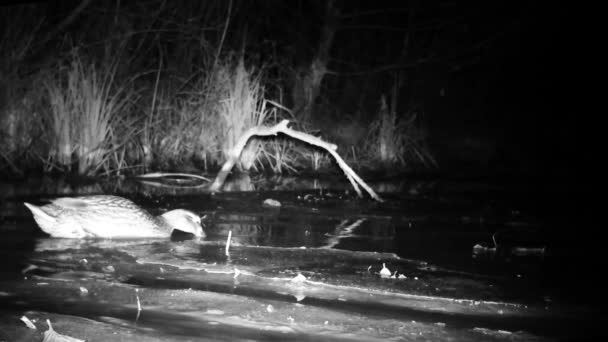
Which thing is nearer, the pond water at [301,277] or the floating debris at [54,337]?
the floating debris at [54,337]

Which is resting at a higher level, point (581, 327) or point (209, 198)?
point (209, 198)

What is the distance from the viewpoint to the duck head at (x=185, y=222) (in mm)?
6809

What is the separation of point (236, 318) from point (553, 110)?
1988 centimetres

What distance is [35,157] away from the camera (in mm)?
9703

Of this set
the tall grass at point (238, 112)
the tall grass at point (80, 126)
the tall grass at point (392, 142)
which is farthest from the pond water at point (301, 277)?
the tall grass at point (392, 142)

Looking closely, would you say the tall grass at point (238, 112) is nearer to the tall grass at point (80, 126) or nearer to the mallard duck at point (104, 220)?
the tall grass at point (80, 126)

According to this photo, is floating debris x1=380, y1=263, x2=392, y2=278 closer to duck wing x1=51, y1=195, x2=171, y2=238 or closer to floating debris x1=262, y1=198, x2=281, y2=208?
duck wing x1=51, y1=195, x2=171, y2=238

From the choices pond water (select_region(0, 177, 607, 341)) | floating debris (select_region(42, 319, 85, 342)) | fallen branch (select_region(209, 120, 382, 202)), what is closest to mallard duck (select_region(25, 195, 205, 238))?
pond water (select_region(0, 177, 607, 341))

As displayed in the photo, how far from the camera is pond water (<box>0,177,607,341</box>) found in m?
4.02

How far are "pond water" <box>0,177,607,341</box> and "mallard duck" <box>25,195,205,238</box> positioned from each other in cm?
13

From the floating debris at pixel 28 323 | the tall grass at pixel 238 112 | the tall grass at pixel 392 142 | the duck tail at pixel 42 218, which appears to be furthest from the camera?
the tall grass at pixel 392 142

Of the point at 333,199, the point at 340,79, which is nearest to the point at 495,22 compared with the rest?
the point at 340,79

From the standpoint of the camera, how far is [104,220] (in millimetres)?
6602

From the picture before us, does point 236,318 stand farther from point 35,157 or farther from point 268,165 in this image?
point 268,165
